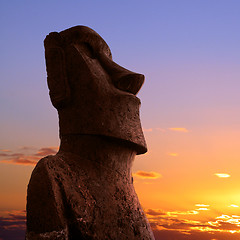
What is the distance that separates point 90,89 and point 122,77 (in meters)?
0.44

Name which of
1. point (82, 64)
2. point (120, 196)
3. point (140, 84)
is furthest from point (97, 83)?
point (120, 196)

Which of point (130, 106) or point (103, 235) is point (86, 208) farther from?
point (130, 106)

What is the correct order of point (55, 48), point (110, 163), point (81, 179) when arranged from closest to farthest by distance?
point (81, 179)
point (110, 163)
point (55, 48)

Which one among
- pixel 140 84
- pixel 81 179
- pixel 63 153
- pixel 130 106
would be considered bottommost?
pixel 81 179

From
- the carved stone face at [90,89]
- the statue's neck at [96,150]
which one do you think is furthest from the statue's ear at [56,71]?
the statue's neck at [96,150]

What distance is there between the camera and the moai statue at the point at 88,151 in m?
3.22

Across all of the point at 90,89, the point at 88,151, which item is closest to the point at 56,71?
the point at 90,89

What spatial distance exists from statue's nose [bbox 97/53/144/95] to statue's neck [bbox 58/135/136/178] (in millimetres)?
707

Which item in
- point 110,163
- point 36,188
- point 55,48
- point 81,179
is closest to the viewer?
point 36,188

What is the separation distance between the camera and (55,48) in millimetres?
4102

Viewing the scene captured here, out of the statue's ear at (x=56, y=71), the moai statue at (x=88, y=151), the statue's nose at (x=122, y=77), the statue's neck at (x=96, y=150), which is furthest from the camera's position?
the statue's nose at (x=122, y=77)

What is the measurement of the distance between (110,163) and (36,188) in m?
0.91

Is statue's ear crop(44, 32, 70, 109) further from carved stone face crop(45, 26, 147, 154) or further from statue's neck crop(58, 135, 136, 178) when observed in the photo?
statue's neck crop(58, 135, 136, 178)

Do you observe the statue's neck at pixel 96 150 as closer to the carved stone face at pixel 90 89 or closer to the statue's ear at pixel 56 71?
the carved stone face at pixel 90 89
